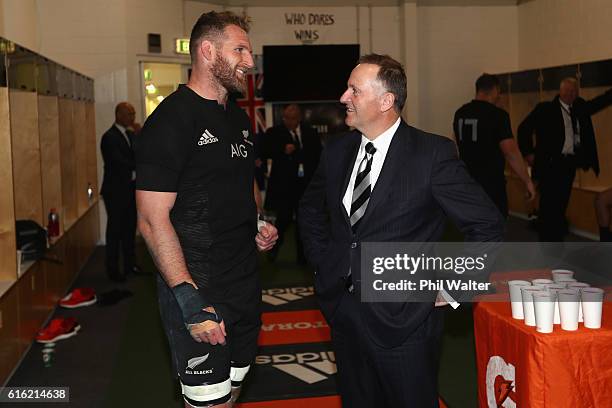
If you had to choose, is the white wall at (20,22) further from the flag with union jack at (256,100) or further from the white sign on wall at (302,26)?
the white sign on wall at (302,26)

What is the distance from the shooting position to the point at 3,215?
4258 millimetres

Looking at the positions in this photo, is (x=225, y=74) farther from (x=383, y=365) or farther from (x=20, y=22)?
(x=20, y=22)

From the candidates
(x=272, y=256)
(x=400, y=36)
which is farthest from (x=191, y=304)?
(x=400, y=36)

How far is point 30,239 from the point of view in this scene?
4820 millimetres

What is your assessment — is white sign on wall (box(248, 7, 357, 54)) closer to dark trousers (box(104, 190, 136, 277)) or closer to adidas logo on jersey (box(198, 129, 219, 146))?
dark trousers (box(104, 190, 136, 277))

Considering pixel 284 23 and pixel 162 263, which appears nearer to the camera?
pixel 162 263

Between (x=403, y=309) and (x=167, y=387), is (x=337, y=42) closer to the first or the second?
(x=167, y=387)

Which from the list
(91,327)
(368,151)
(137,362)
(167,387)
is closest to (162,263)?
(368,151)

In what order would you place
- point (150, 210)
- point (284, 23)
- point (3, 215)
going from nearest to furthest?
point (150, 210), point (3, 215), point (284, 23)

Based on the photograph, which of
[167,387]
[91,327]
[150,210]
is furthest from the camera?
[91,327]

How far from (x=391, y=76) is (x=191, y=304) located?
0.92 m

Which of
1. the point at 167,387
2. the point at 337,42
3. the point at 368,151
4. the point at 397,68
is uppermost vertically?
the point at 337,42

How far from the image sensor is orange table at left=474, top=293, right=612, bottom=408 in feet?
7.47

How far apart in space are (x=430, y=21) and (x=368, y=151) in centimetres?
945
